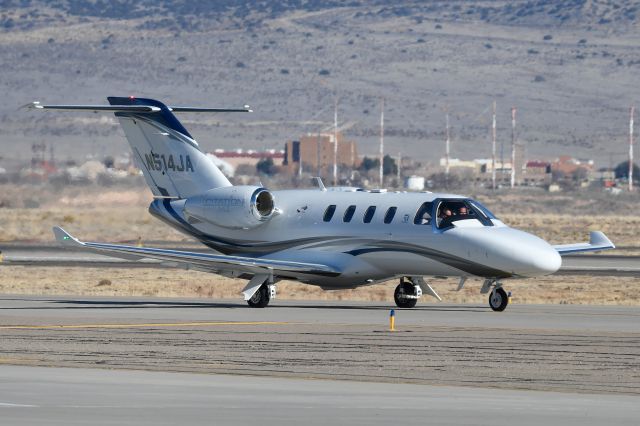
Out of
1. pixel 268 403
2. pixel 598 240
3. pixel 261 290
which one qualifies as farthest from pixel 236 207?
pixel 268 403

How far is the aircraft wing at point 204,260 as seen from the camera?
3719 cm

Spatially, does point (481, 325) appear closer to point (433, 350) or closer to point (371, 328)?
point (371, 328)

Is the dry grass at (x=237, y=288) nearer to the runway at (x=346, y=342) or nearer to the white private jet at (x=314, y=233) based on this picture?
the white private jet at (x=314, y=233)

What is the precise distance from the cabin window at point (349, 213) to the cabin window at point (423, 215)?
1930mm

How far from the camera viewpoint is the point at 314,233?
4000cm

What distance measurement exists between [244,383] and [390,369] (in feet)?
10.1

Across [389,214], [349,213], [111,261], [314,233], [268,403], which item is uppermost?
[268,403]

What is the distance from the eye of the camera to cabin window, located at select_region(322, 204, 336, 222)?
40.0 meters

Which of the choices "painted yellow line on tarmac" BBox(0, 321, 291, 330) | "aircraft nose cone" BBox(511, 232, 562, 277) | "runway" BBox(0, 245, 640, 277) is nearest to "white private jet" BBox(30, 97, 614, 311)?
"aircraft nose cone" BBox(511, 232, 562, 277)

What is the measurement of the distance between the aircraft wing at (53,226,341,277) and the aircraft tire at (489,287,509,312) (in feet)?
12.7

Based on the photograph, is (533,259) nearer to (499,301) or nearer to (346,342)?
(499,301)

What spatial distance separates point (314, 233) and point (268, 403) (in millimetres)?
20308

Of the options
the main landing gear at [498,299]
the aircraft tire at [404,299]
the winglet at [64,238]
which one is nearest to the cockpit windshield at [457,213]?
the main landing gear at [498,299]

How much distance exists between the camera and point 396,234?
38.4m
